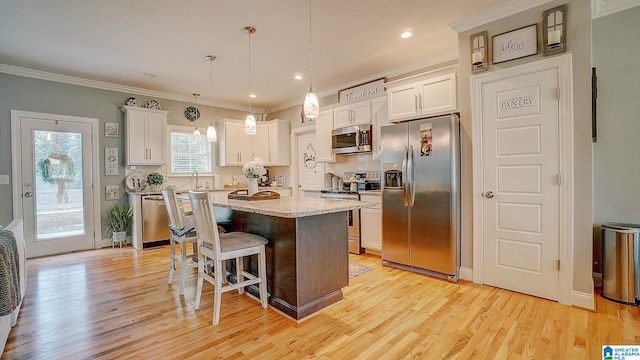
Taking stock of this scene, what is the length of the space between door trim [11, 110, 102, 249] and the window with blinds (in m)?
1.14

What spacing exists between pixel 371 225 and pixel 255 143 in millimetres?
3312

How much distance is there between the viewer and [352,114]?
15.0 feet

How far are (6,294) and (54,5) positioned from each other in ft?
8.13

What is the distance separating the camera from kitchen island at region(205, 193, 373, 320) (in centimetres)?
231

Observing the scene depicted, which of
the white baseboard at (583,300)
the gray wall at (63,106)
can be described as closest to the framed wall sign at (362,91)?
the gray wall at (63,106)

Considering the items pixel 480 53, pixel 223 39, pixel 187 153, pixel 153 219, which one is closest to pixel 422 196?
pixel 480 53

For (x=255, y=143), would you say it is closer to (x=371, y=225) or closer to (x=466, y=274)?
(x=371, y=225)

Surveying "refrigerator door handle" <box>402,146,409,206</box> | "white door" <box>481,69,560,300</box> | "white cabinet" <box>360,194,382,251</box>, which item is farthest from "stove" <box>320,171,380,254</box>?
"white door" <box>481,69,560,300</box>

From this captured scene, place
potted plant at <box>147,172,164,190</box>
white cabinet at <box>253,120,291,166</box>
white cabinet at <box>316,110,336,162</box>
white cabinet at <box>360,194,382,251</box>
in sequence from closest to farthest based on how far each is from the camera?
1. white cabinet at <box>360,194,382,251</box>
2. white cabinet at <box>316,110,336,162</box>
3. potted plant at <box>147,172,164,190</box>
4. white cabinet at <box>253,120,291,166</box>

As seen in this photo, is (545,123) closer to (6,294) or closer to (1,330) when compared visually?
(6,294)

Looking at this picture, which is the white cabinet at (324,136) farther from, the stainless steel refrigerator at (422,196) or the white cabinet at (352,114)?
the stainless steel refrigerator at (422,196)

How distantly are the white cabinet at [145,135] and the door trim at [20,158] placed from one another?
18.2 inches

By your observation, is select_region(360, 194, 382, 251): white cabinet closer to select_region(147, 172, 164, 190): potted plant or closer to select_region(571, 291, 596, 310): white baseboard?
select_region(571, 291, 596, 310): white baseboard

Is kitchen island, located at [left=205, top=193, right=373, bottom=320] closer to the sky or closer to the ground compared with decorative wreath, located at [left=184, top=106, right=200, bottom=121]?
closer to the ground
